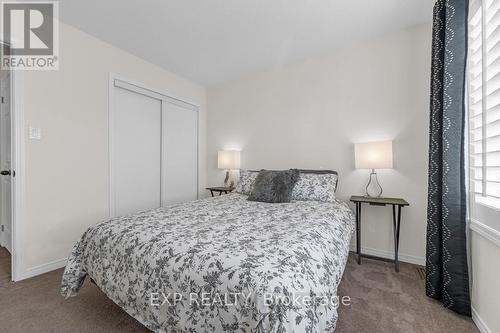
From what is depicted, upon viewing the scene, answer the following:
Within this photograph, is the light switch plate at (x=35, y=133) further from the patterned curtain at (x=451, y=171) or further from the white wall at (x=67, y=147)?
the patterned curtain at (x=451, y=171)

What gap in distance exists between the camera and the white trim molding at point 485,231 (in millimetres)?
1225

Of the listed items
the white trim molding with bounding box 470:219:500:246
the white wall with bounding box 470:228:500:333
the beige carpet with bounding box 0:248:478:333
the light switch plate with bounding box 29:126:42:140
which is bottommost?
the beige carpet with bounding box 0:248:478:333

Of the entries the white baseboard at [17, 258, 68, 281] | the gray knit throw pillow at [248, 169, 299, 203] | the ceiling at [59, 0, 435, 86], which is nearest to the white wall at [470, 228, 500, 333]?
the gray knit throw pillow at [248, 169, 299, 203]

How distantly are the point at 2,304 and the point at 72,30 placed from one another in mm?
2472

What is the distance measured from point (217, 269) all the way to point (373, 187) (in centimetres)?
219

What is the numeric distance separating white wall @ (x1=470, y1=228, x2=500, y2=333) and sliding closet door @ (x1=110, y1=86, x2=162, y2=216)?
3.29 meters

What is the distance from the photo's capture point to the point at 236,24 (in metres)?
2.27

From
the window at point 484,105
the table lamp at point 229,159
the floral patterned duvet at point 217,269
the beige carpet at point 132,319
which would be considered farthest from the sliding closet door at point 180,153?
the window at point 484,105

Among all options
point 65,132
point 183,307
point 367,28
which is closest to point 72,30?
point 65,132

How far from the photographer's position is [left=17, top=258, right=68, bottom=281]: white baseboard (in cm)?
203

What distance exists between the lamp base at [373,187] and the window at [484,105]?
3.17 feet

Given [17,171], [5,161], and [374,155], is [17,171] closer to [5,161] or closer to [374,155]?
[5,161]

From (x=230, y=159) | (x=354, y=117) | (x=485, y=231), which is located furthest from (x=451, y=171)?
(x=230, y=159)

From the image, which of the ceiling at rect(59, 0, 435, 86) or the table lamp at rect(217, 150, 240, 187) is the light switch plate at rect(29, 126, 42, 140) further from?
the table lamp at rect(217, 150, 240, 187)
